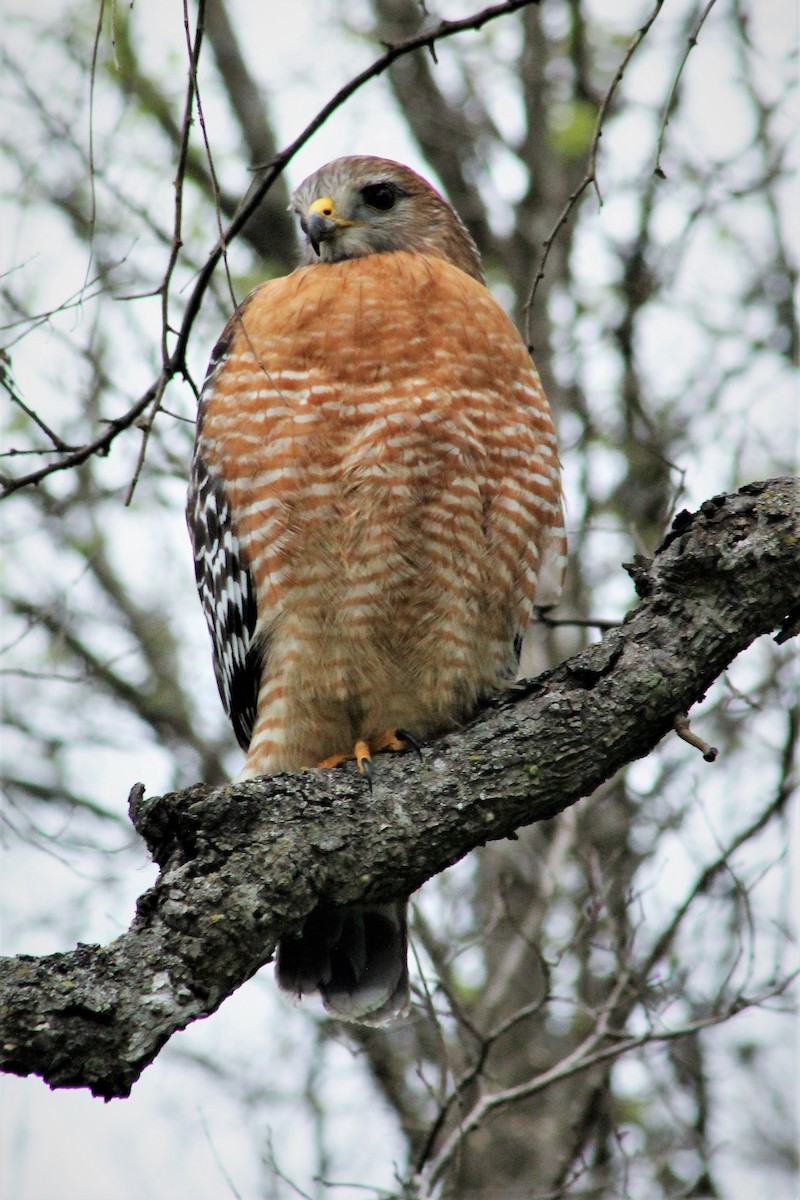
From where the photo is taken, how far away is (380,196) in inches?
255

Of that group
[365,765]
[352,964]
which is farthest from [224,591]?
[352,964]

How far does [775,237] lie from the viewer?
35.0 feet

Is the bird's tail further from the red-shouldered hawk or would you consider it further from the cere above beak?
the cere above beak

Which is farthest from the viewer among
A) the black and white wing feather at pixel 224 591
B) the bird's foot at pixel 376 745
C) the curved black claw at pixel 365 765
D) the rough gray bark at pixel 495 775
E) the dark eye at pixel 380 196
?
the dark eye at pixel 380 196

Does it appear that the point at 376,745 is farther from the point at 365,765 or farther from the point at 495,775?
the point at 495,775

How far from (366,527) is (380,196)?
7.34 ft

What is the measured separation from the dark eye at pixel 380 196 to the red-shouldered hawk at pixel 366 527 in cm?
101

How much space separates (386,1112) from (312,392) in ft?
17.5

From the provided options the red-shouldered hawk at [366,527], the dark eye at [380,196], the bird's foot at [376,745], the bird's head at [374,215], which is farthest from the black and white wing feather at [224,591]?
the dark eye at [380,196]

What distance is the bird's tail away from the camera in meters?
5.07

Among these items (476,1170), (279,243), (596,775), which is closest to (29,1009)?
(596,775)

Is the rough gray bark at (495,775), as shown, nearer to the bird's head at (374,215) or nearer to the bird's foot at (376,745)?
the bird's foot at (376,745)

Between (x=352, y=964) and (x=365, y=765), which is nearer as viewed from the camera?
(x=365, y=765)

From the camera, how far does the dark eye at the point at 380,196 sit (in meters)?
6.42
